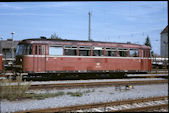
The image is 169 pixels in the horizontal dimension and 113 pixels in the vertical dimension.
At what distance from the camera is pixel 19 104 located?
806 cm

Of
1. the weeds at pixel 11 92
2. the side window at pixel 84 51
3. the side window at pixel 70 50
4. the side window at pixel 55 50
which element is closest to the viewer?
the weeds at pixel 11 92

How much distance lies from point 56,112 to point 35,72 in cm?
863

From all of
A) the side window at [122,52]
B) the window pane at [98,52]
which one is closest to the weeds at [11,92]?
the window pane at [98,52]

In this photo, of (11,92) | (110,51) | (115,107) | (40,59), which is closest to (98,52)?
(110,51)

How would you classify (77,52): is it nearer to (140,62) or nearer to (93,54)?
(93,54)

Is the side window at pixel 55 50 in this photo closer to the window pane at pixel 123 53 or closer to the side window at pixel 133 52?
the window pane at pixel 123 53

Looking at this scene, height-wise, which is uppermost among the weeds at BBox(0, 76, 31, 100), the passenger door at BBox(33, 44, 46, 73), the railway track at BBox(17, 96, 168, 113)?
the passenger door at BBox(33, 44, 46, 73)

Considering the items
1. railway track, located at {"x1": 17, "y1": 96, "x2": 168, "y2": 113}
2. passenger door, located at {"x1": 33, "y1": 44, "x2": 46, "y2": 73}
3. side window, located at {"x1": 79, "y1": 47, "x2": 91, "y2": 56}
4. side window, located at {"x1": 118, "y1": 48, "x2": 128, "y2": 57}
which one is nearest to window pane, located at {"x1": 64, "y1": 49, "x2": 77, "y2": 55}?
side window, located at {"x1": 79, "y1": 47, "x2": 91, "y2": 56}

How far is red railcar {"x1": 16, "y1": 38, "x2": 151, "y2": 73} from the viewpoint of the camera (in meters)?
15.1

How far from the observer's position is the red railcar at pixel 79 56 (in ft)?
49.4

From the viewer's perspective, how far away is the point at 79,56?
1628 cm

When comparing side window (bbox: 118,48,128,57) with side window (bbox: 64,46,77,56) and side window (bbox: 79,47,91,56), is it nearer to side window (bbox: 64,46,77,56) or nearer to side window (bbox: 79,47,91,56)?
side window (bbox: 79,47,91,56)

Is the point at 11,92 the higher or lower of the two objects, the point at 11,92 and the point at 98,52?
the lower

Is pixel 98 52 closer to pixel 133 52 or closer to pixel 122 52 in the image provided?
pixel 122 52
